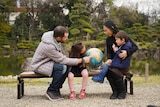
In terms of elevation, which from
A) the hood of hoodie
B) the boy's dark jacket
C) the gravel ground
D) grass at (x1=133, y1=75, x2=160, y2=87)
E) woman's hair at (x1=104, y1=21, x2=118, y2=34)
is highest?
woman's hair at (x1=104, y1=21, x2=118, y2=34)

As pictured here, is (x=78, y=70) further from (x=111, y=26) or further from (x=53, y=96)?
(x=111, y=26)

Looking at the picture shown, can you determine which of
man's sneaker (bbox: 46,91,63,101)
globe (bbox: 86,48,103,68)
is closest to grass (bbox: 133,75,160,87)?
globe (bbox: 86,48,103,68)

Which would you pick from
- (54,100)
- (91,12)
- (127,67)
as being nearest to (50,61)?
(54,100)

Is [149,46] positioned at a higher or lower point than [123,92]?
lower

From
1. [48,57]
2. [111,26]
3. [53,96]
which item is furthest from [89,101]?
[111,26]

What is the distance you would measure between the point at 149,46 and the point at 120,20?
492 cm

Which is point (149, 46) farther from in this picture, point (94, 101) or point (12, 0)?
point (94, 101)

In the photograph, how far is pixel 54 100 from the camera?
15.5 feet

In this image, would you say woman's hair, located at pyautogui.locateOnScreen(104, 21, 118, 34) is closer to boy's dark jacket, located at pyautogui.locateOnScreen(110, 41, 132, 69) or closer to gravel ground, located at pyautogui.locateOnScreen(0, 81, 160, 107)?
boy's dark jacket, located at pyautogui.locateOnScreen(110, 41, 132, 69)

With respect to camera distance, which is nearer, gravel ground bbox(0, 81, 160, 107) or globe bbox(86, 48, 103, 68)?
gravel ground bbox(0, 81, 160, 107)

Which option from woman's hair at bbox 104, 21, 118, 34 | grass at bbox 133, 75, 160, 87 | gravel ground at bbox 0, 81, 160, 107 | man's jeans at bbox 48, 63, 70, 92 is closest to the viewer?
gravel ground at bbox 0, 81, 160, 107

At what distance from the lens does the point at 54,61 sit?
15.9 ft

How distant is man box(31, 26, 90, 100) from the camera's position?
15.6 feet

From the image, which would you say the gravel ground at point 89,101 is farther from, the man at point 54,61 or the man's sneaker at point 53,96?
the man at point 54,61
